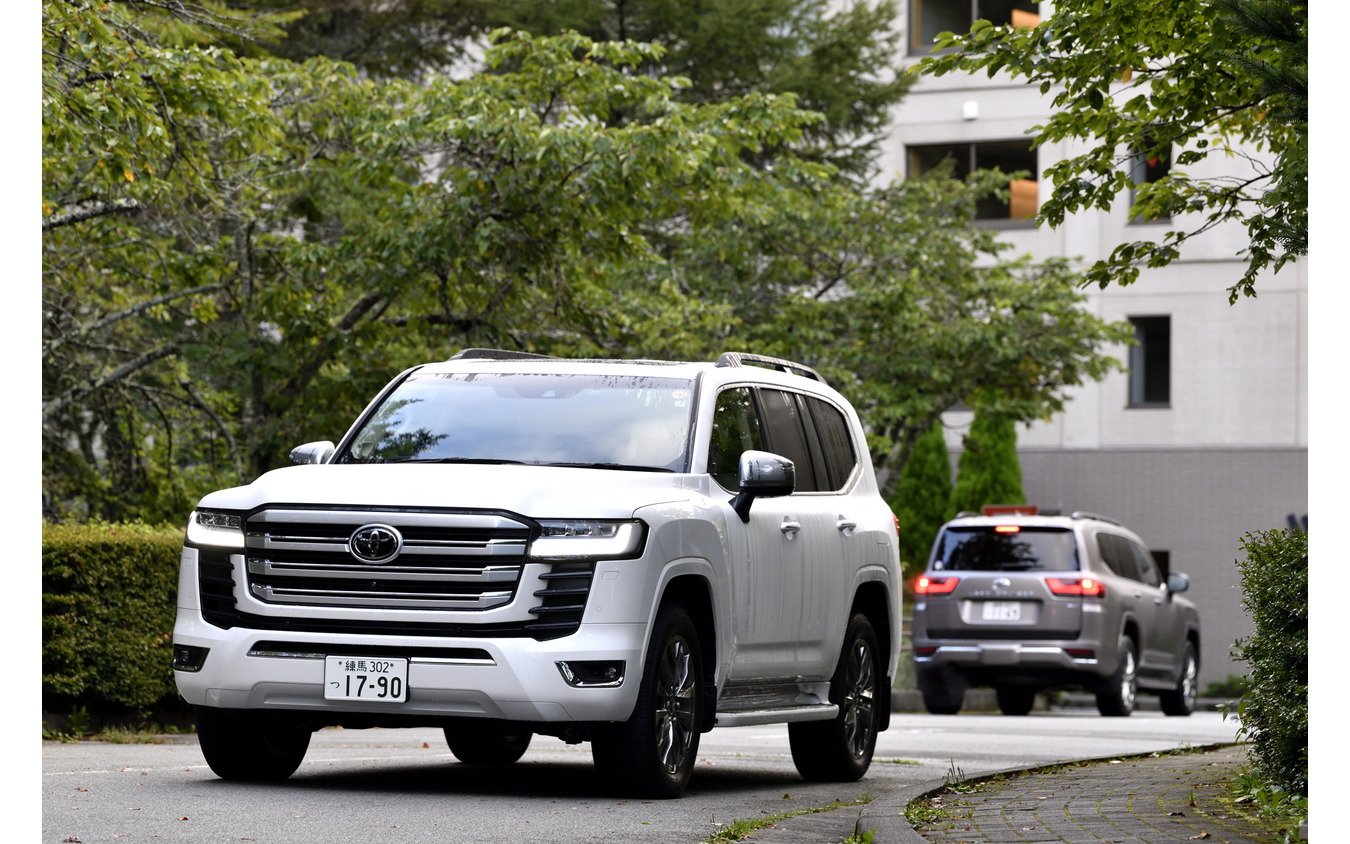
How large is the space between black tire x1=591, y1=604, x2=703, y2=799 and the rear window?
11390 mm

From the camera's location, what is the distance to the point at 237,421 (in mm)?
21203

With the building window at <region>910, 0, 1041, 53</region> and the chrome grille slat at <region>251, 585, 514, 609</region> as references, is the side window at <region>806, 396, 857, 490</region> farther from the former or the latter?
the building window at <region>910, 0, 1041, 53</region>

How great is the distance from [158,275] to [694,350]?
281 inches

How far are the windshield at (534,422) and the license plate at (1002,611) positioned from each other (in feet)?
35.4

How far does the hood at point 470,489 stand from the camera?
8031 millimetres

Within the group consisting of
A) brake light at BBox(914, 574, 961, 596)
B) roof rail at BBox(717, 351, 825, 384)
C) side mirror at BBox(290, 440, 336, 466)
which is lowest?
brake light at BBox(914, 574, 961, 596)

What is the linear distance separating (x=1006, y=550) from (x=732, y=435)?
10868mm

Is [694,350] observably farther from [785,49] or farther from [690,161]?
[785,49]

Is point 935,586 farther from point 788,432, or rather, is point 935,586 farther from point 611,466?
point 611,466

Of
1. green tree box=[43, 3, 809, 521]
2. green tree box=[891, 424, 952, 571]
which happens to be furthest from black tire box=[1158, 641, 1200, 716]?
green tree box=[891, 424, 952, 571]

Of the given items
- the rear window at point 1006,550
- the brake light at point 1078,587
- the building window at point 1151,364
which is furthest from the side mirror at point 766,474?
the building window at point 1151,364

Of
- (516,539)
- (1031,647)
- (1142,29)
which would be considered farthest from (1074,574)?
(516,539)

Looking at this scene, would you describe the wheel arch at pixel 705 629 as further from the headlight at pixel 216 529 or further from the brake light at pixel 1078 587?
the brake light at pixel 1078 587

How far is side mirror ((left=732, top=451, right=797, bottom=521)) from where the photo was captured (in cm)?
890
